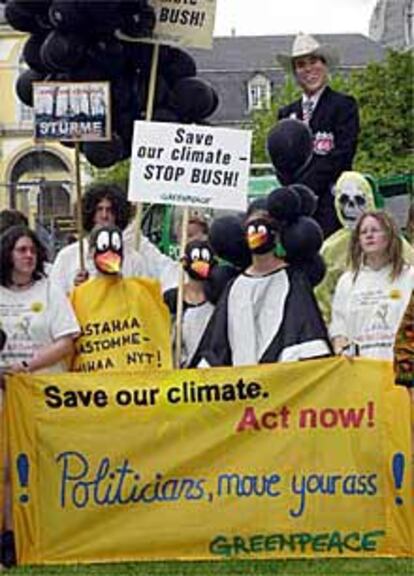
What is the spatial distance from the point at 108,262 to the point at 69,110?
937 mm

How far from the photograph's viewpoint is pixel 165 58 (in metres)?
9.60

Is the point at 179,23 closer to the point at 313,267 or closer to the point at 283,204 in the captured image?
the point at 283,204

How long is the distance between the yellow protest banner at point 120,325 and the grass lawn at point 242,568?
1081 mm

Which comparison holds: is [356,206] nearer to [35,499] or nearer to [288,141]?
[288,141]

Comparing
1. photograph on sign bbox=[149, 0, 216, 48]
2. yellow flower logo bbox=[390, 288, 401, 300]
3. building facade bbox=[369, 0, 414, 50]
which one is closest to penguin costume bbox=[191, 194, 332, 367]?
yellow flower logo bbox=[390, 288, 401, 300]

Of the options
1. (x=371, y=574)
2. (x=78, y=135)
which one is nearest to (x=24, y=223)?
(x=78, y=135)

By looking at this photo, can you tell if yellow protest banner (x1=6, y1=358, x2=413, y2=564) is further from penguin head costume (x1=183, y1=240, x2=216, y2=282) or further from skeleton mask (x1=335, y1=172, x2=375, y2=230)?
skeleton mask (x1=335, y1=172, x2=375, y2=230)

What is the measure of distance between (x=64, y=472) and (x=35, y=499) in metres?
0.17

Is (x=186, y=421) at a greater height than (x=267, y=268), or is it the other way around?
(x=267, y=268)

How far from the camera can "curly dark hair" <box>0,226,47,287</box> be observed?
7.44 m

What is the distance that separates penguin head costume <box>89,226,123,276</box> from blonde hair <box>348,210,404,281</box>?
1.11 metres

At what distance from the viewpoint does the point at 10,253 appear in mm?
7438

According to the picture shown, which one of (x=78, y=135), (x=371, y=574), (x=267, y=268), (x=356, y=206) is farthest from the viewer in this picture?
(x=356, y=206)

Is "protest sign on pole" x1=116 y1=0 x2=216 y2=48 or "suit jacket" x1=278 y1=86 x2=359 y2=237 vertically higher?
"protest sign on pole" x1=116 y1=0 x2=216 y2=48
